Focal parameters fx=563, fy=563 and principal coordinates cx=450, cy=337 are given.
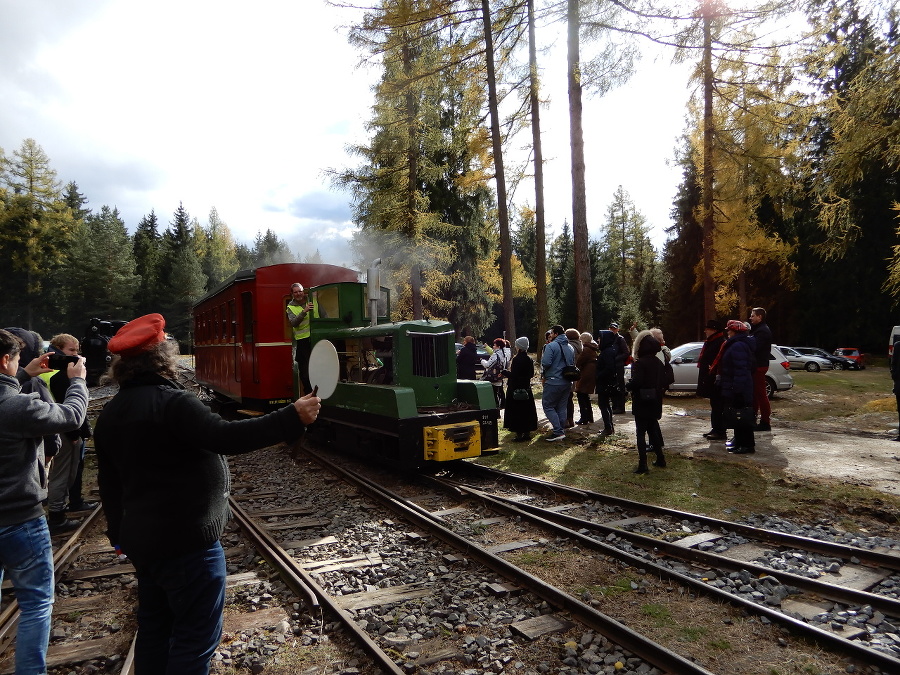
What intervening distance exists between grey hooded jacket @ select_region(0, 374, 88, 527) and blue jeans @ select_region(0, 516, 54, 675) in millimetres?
77

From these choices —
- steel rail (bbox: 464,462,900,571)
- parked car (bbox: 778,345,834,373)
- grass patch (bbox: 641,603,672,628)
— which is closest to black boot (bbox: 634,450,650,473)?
steel rail (bbox: 464,462,900,571)

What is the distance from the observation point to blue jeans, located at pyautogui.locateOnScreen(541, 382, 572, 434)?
9.13m

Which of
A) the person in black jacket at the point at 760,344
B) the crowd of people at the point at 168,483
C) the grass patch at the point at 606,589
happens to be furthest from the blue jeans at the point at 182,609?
the person in black jacket at the point at 760,344

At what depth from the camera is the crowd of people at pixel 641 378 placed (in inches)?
286

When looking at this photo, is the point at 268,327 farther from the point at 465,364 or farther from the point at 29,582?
the point at 29,582

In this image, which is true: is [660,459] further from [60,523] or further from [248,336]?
[248,336]

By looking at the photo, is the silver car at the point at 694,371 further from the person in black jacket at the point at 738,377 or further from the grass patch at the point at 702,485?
the grass patch at the point at 702,485

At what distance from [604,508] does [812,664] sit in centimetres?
292

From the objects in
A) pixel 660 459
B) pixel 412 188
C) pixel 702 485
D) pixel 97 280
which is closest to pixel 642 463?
pixel 660 459

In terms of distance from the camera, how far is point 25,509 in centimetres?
273

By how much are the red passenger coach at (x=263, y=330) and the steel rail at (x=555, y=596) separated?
13.8 feet

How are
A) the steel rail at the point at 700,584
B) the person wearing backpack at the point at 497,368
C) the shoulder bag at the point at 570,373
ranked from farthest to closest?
the person wearing backpack at the point at 497,368 < the shoulder bag at the point at 570,373 < the steel rail at the point at 700,584

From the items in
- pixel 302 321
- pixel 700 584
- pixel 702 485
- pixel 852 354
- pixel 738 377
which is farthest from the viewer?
pixel 852 354

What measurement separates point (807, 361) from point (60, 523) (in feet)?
99.0
